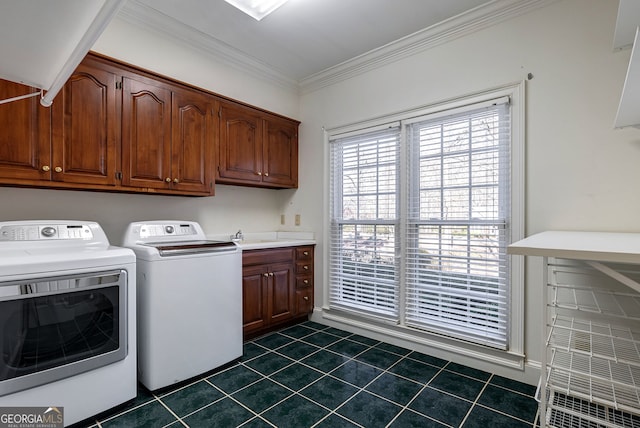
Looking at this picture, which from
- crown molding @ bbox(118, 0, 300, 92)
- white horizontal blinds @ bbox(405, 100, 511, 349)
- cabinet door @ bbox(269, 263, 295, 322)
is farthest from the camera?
cabinet door @ bbox(269, 263, 295, 322)

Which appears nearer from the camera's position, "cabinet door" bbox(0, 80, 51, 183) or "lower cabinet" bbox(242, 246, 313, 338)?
A: "cabinet door" bbox(0, 80, 51, 183)

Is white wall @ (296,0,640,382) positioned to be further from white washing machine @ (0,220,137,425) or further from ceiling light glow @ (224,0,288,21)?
white washing machine @ (0,220,137,425)

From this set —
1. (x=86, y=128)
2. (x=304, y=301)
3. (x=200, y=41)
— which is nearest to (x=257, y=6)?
(x=200, y=41)

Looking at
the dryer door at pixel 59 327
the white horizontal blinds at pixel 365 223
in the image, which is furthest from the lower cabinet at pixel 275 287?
the dryer door at pixel 59 327

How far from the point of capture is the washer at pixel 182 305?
6.52ft

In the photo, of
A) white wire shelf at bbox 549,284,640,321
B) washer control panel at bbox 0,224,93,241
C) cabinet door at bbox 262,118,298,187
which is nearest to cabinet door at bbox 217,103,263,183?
cabinet door at bbox 262,118,298,187

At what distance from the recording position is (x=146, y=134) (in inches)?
92.6

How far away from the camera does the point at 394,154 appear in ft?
9.47

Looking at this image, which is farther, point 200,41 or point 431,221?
point 200,41

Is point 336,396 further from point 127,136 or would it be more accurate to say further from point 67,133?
point 67,133

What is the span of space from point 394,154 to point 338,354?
1820 mm

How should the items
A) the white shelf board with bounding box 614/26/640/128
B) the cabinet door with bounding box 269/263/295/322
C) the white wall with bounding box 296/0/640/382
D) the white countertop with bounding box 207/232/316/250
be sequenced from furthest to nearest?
the white countertop with bounding box 207/232/316/250 → the cabinet door with bounding box 269/263/295/322 → the white wall with bounding box 296/0/640/382 → the white shelf board with bounding box 614/26/640/128

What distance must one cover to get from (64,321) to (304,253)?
6.83 feet

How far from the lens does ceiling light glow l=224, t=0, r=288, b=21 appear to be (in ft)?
7.43
